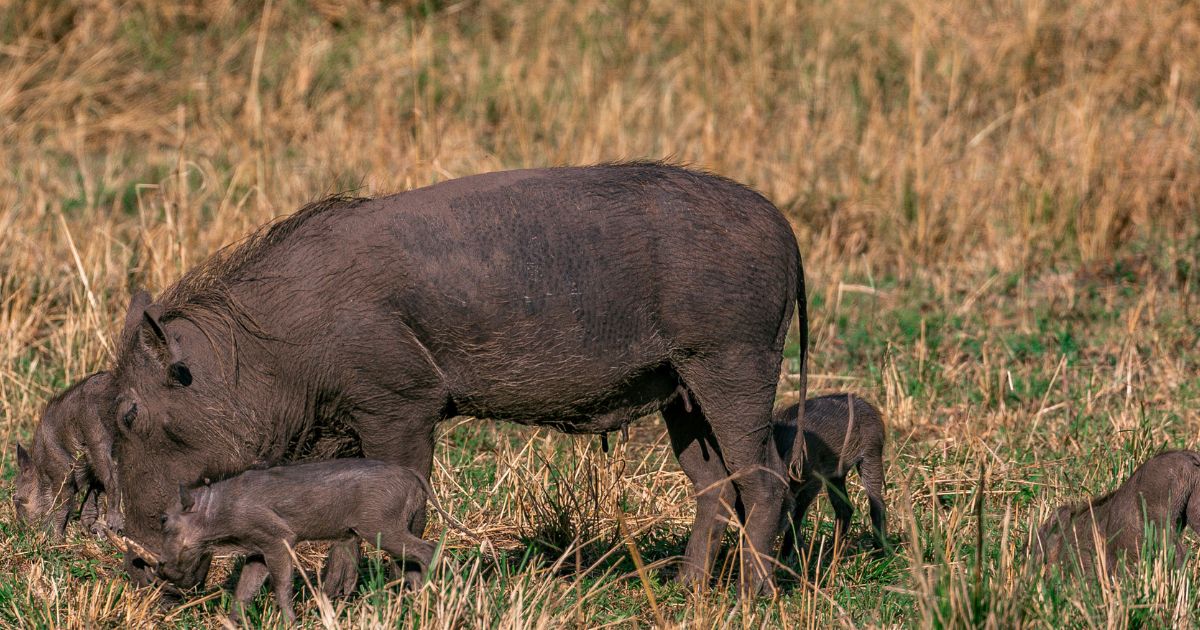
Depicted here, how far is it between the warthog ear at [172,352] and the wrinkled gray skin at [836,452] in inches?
82.8

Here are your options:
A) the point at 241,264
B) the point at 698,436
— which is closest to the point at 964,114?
the point at 698,436

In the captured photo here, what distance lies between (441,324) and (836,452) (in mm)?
1779

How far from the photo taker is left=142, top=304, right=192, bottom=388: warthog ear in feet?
15.7

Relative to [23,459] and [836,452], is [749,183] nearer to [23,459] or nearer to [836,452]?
[836,452]

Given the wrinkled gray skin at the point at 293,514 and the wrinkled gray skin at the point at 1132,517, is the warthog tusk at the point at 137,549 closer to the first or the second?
the wrinkled gray skin at the point at 293,514

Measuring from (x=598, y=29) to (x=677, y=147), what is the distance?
7.36 ft

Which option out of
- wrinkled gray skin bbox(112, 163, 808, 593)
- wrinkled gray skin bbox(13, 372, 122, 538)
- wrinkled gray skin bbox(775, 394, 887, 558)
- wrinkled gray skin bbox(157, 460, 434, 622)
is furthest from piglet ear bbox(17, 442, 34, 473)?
wrinkled gray skin bbox(775, 394, 887, 558)

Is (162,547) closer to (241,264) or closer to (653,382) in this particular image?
(241,264)

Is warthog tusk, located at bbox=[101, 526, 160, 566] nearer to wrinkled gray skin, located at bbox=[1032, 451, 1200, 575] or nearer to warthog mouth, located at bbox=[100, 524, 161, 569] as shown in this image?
warthog mouth, located at bbox=[100, 524, 161, 569]

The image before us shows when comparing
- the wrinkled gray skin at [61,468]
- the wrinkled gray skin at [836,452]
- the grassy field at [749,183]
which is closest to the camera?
the grassy field at [749,183]

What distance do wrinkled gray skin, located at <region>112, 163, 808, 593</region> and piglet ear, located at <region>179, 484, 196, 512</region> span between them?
0.73 ft

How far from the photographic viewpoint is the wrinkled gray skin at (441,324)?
4.77 m

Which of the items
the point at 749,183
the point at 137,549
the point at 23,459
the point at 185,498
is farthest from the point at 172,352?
the point at 749,183

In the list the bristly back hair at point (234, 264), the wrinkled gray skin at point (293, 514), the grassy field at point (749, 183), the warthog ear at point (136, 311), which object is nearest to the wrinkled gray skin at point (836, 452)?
the grassy field at point (749, 183)
